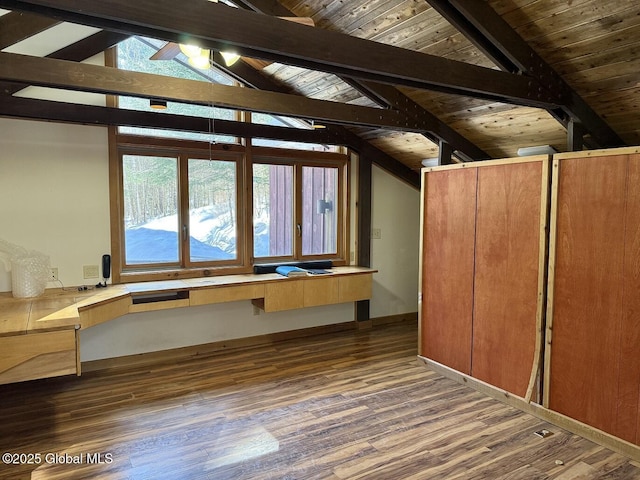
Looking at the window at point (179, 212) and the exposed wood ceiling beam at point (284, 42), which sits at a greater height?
the exposed wood ceiling beam at point (284, 42)

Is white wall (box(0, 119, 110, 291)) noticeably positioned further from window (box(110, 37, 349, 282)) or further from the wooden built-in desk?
the wooden built-in desk

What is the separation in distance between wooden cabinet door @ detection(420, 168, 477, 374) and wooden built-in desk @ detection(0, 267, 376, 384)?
1.09 m

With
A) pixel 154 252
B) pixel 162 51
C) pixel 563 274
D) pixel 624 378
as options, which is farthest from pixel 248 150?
pixel 624 378

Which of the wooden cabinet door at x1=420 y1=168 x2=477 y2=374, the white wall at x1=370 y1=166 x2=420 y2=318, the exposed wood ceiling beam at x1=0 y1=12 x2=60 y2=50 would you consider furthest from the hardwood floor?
the exposed wood ceiling beam at x1=0 y1=12 x2=60 y2=50

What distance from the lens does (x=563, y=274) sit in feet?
10.2

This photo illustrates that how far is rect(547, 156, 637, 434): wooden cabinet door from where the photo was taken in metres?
2.82

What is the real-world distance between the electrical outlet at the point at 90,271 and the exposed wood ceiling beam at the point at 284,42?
271 cm

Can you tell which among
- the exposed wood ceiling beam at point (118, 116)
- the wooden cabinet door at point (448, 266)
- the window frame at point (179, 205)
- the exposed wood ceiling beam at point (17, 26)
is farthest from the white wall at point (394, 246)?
the exposed wood ceiling beam at point (17, 26)

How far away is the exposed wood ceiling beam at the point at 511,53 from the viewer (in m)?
2.87

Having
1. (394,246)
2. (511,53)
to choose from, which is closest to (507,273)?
(511,53)

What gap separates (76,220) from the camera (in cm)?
396

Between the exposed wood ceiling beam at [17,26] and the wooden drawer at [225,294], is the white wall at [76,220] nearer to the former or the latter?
the wooden drawer at [225,294]

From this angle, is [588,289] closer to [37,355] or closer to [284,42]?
[284,42]

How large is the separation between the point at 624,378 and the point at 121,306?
12.4 ft
